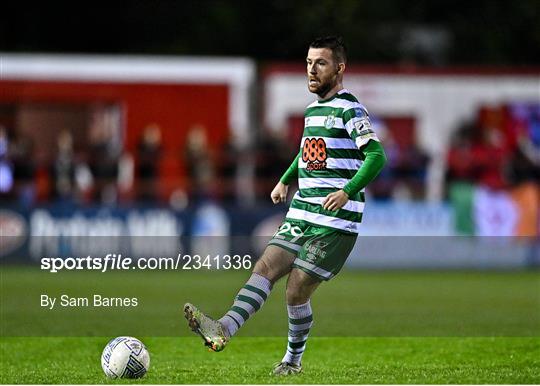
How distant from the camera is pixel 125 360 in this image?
30.6ft

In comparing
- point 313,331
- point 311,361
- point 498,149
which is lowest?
point 498,149

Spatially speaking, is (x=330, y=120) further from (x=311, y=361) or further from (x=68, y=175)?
(x=68, y=175)

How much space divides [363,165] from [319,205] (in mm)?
519

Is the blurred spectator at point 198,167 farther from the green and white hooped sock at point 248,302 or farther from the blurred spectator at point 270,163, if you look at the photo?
the green and white hooped sock at point 248,302

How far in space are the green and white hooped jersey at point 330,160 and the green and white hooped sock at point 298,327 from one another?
0.62 metres

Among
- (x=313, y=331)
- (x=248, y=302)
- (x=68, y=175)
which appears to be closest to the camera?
(x=248, y=302)

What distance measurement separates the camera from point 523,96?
2895cm

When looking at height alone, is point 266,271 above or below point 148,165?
above

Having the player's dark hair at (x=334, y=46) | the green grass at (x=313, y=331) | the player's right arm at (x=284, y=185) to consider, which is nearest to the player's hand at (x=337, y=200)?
the player's right arm at (x=284, y=185)

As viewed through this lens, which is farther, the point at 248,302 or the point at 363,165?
the point at 248,302

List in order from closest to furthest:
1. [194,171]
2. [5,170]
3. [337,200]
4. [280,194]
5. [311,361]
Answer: [337,200]
[280,194]
[311,361]
[5,170]
[194,171]

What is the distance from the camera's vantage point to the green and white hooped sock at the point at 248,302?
898 cm

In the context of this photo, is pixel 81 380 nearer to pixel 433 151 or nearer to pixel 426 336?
pixel 426 336

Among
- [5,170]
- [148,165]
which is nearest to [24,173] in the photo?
[5,170]
